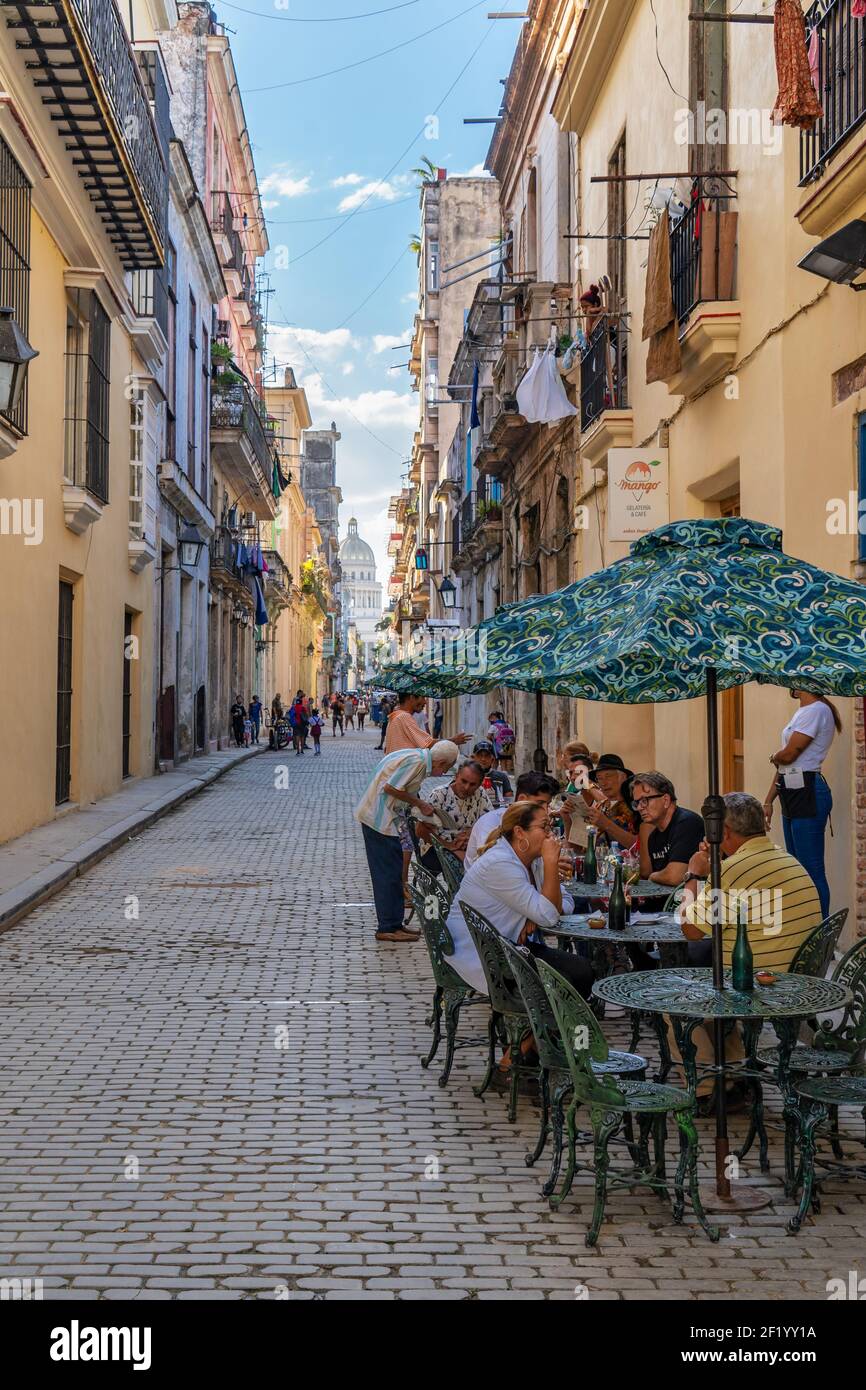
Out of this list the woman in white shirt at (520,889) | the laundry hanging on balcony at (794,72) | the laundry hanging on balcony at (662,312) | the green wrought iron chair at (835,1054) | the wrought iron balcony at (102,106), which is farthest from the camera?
the wrought iron balcony at (102,106)

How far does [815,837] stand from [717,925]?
3.89 m

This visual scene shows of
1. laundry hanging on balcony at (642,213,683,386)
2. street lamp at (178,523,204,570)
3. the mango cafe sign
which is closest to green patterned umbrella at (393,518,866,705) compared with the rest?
laundry hanging on balcony at (642,213,683,386)

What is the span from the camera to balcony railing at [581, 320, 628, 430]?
15719 mm

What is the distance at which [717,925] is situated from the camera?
502cm

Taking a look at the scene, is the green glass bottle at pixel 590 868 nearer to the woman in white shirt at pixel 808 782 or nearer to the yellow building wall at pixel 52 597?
the woman in white shirt at pixel 808 782

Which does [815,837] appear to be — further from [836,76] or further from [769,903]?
[836,76]

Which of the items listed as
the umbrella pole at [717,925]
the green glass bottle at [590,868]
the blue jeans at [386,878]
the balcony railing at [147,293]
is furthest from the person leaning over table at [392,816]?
the balcony railing at [147,293]

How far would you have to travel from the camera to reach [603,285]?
16375mm

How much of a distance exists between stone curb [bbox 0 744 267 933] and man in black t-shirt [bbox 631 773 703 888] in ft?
15.8

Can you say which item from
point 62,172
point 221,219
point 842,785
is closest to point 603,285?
point 62,172

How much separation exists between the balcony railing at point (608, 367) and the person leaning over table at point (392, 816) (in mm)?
6899

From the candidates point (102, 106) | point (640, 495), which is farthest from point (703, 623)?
point (102, 106)

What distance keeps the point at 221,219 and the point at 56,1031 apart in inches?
1242

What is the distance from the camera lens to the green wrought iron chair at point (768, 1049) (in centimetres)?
519
